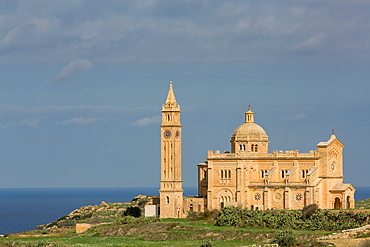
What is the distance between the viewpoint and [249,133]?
92875 millimetres

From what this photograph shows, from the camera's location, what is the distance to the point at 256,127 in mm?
93625

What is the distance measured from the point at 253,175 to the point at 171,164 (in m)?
8.59

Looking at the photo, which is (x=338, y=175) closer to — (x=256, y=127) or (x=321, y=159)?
(x=321, y=159)

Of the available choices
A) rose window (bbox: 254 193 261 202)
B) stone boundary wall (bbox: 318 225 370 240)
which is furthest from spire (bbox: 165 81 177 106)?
stone boundary wall (bbox: 318 225 370 240)

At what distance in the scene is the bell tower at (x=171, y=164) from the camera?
91062mm

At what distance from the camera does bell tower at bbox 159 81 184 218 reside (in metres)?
91.1

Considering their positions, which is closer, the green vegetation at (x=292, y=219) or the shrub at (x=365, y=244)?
the shrub at (x=365, y=244)

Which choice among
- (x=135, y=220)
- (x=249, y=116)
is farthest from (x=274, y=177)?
(x=135, y=220)

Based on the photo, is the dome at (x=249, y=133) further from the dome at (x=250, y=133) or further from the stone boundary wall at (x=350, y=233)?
the stone boundary wall at (x=350, y=233)

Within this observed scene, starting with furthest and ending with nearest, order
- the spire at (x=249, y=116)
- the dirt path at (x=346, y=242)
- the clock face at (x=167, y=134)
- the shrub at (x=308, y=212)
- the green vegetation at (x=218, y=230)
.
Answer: the spire at (x=249, y=116), the clock face at (x=167, y=134), the shrub at (x=308, y=212), the green vegetation at (x=218, y=230), the dirt path at (x=346, y=242)

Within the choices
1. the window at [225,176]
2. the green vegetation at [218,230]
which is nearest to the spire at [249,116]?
the window at [225,176]

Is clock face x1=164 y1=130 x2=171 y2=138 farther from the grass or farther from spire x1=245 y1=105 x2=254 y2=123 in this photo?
the grass

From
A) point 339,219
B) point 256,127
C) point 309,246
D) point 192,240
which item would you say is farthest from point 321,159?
point 309,246

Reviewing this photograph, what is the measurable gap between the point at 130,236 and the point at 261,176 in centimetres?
1797
